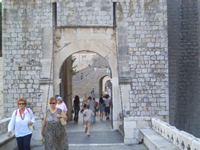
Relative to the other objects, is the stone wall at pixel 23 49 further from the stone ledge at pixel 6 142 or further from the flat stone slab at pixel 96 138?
the stone ledge at pixel 6 142

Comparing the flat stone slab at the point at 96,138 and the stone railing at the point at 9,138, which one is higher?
the stone railing at the point at 9,138

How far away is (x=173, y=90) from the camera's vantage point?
11.1 meters

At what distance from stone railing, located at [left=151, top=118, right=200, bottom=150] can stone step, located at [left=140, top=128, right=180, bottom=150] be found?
0.34 feet

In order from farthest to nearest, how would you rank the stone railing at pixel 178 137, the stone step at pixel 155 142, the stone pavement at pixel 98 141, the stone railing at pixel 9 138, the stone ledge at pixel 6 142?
the stone pavement at pixel 98 141, the stone railing at pixel 9 138, the stone ledge at pixel 6 142, the stone step at pixel 155 142, the stone railing at pixel 178 137

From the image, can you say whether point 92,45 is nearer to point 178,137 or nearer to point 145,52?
point 145,52

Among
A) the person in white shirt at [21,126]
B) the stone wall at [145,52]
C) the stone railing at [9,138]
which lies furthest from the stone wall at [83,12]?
the person in white shirt at [21,126]

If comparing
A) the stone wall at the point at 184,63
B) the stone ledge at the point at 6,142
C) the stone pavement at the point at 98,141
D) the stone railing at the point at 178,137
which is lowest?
the stone pavement at the point at 98,141

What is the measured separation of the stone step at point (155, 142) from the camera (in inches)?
245

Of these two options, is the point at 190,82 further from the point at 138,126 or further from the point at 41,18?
the point at 41,18

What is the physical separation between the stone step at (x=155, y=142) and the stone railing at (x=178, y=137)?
0.34 feet

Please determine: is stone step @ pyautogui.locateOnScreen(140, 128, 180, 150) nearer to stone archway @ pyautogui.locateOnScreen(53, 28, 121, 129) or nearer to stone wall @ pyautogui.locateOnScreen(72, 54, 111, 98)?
stone archway @ pyautogui.locateOnScreen(53, 28, 121, 129)

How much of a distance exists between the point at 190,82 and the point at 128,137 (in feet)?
13.3

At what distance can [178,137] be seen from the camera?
6.16 m

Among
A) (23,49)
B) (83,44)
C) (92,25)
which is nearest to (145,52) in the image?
(92,25)
